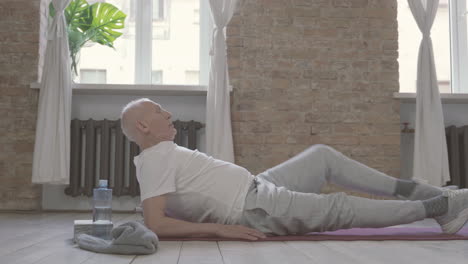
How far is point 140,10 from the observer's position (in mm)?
4691

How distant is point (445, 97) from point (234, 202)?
2848 millimetres

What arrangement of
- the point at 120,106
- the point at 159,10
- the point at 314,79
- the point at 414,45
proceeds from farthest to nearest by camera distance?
1. the point at 414,45
2. the point at 159,10
3. the point at 120,106
4. the point at 314,79

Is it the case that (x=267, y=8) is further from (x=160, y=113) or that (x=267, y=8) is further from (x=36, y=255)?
(x=36, y=255)

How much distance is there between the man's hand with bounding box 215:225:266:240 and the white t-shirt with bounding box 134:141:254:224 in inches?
3.7

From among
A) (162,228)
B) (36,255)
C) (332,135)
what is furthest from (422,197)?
(332,135)

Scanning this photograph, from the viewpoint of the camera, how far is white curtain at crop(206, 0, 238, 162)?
407 centimetres

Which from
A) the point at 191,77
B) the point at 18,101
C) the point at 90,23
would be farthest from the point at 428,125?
the point at 18,101

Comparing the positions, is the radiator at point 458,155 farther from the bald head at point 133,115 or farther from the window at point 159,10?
the bald head at point 133,115

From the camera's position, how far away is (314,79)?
432 centimetres

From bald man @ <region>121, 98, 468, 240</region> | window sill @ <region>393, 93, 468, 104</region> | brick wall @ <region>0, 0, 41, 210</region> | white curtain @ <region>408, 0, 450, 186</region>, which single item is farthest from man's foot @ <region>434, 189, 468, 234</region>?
brick wall @ <region>0, 0, 41, 210</region>

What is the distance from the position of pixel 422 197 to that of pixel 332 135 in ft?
6.52

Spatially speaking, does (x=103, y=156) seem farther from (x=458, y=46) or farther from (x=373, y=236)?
(x=458, y=46)

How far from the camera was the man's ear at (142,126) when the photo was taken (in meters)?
2.19

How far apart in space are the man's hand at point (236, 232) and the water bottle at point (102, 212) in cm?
49
